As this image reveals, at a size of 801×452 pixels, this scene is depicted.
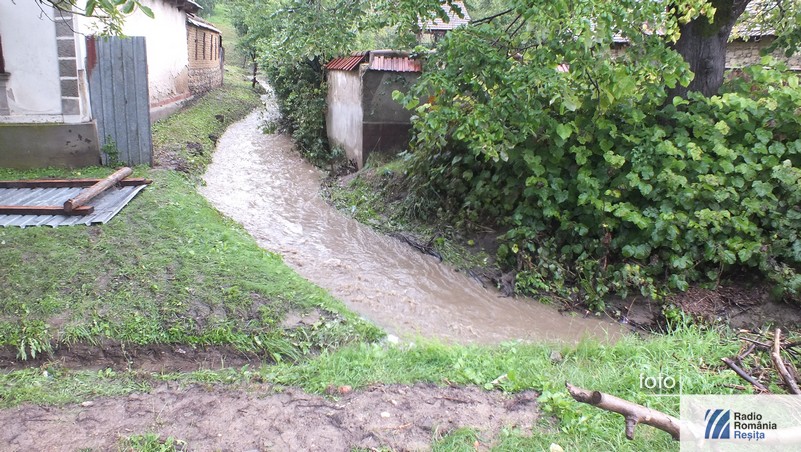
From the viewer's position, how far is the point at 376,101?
1022 centimetres

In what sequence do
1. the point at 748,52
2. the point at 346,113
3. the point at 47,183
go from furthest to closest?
1. the point at 748,52
2. the point at 346,113
3. the point at 47,183

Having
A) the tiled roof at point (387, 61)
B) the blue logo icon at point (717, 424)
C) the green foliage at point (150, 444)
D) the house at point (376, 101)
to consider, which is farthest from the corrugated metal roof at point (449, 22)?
the green foliage at point (150, 444)

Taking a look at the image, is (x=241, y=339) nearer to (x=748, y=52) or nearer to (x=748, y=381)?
(x=748, y=381)

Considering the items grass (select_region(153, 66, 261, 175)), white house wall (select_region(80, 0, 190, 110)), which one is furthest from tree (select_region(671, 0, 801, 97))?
white house wall (select_region(80, 0, 190, 110))

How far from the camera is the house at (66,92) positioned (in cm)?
761

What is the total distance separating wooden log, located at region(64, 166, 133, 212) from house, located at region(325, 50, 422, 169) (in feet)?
14.3

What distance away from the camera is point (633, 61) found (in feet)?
17.8

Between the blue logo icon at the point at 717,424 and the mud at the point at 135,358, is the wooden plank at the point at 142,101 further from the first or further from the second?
the blue logo icon at the point at 717,424

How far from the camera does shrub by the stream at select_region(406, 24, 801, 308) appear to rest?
5.46 meters

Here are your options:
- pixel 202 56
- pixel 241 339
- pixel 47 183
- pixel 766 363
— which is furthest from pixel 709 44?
pixel 202 56

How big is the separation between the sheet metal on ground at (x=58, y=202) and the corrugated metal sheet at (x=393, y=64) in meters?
4.85

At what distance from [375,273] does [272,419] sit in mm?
3717

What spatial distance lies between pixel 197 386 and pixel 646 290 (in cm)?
462

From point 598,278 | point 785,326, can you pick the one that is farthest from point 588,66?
point 785,326
